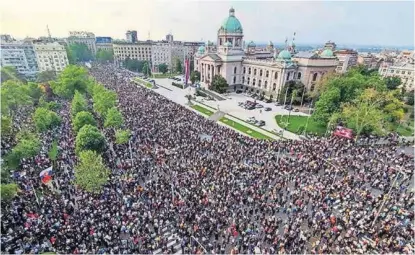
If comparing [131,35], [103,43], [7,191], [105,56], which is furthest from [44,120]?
[131,35]

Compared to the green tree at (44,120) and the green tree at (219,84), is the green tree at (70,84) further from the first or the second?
the green tree at (219,84)

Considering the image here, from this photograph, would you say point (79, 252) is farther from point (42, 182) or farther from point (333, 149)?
point (333, 149)

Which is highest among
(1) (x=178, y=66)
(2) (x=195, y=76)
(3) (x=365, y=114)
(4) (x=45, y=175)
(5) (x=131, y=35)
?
(5) (x=131, y=35)

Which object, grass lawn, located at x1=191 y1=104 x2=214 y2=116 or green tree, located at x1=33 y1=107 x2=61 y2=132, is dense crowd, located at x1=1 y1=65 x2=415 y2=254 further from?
grass lawn, located at x1=191 y1=104 x2=214 y2=116

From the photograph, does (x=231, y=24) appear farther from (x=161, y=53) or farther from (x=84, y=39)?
(x=84, y=39)

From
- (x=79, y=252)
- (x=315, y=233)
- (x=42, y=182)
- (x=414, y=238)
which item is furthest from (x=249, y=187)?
(x=42, y=182)

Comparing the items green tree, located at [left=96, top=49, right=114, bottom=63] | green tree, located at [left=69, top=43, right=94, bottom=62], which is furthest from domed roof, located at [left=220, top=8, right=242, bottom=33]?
green tree, located at [left=69, top=43, right=94, bottom=62]

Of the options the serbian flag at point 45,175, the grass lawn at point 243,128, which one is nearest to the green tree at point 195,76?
the grass lawn at point 243,128
